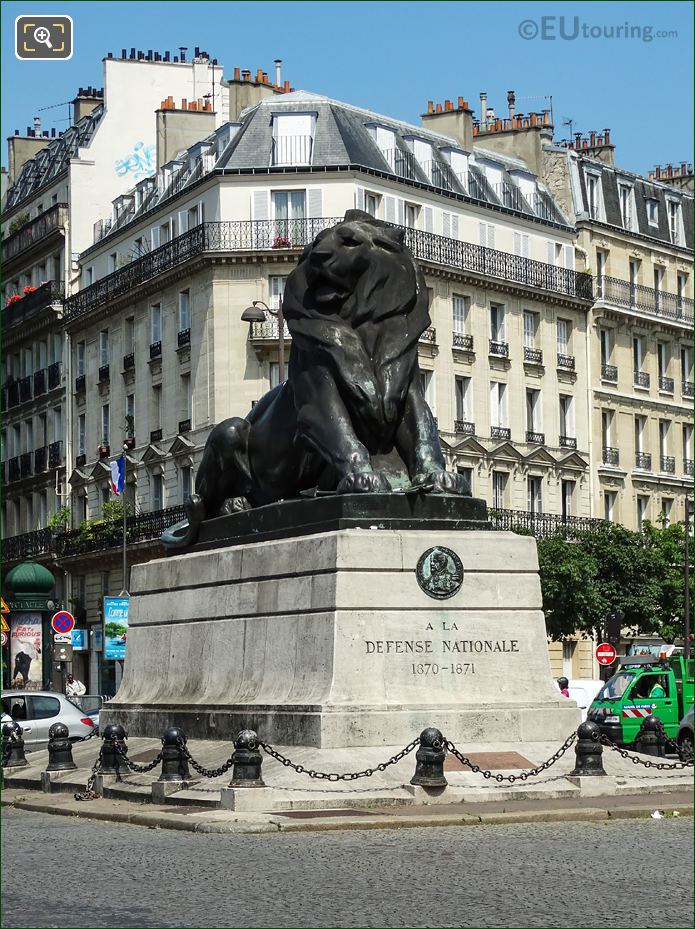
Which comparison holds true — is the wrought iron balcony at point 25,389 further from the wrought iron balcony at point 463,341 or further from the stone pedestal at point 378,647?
the stone pedestal at point 378,647

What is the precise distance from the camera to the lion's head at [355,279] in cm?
1770

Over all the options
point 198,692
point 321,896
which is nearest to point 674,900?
point 321,896

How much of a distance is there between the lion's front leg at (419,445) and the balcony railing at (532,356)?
1931 inches

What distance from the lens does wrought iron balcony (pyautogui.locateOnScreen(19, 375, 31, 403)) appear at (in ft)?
253

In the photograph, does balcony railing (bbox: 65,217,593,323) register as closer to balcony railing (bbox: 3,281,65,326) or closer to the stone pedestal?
balcony railing (bbox: 3,281,65,326)

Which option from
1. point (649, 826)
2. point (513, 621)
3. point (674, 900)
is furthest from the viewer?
point (513, 621)

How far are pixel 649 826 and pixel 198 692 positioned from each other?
19.3 feet

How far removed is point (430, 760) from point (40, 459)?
61.6 meters

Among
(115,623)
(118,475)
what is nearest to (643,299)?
(118,475)

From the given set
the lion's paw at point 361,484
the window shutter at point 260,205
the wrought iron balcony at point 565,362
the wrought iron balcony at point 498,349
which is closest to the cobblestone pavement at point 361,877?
the lion's paw at point 361,484

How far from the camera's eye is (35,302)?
75062 millimetres

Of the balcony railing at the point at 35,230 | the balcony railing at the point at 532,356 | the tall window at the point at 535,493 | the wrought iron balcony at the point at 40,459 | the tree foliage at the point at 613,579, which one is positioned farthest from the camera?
the wrought iron balcony at the point at 40,459

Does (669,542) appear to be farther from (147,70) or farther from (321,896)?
(321,896)

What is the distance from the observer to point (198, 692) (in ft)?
60.6
